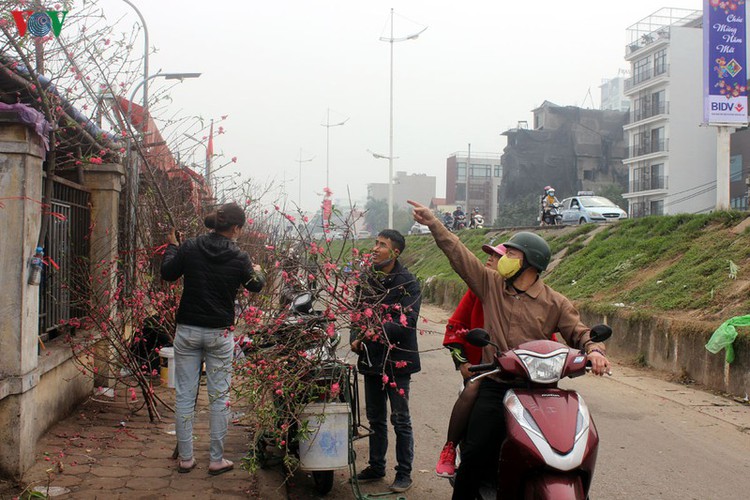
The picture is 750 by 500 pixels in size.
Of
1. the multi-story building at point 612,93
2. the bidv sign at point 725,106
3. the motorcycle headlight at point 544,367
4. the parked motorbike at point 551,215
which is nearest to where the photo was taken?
the motorcycle headlight at point 544,367

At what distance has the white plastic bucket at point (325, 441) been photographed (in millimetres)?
4746

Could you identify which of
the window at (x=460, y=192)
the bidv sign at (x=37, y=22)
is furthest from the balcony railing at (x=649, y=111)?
the bidv sign at (x=37, y=22)

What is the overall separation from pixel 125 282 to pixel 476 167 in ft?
295

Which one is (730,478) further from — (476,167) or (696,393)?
(476,167)

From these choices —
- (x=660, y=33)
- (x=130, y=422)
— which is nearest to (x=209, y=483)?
(x=130, y=422)

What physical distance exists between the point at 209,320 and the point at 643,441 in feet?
14.5

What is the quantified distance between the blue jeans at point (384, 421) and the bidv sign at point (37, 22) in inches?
128

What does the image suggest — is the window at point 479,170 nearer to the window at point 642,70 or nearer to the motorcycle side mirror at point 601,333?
the window at point 642,70

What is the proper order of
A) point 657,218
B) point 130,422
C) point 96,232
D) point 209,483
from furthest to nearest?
point 657,218 < point 96,232 < point 130,422 < point 209,483

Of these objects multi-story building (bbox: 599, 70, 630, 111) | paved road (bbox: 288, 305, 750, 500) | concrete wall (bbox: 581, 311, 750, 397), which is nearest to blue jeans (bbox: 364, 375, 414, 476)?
paved road (bbox: 288, 305, 750, 500)

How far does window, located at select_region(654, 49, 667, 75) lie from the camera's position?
171 ft

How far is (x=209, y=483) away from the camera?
4.96 m

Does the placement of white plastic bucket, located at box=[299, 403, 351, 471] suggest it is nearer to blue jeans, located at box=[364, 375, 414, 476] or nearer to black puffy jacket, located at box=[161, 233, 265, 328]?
blue jeans, located at box=[364, 375, 414, 476]

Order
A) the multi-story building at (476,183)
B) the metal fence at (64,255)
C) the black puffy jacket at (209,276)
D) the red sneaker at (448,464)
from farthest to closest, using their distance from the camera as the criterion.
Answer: the multi-story building at (476,183) < the metal fence at (64,255) < the black puffy jacket at (209,276) < the red sneaker at (448,464)
